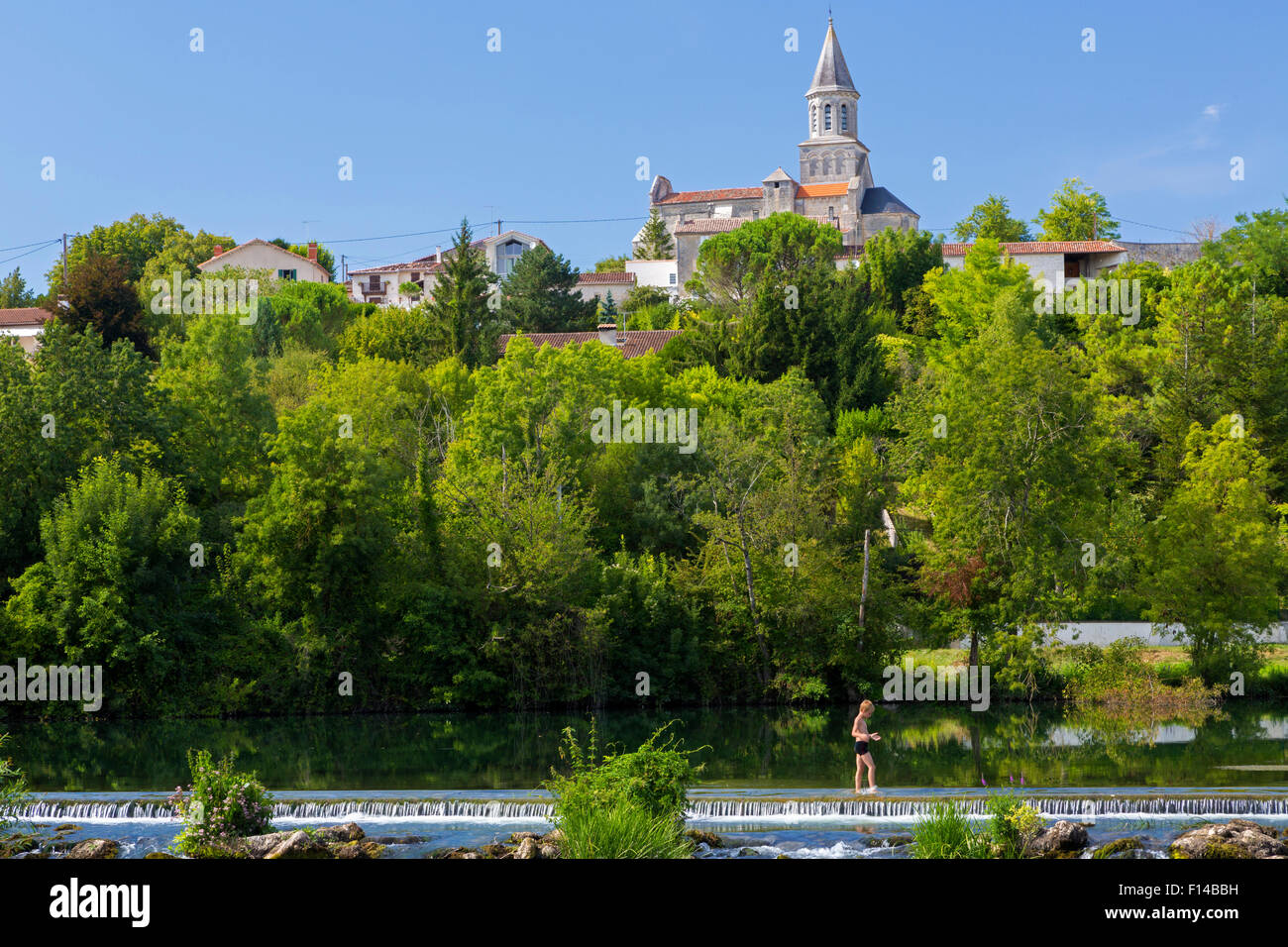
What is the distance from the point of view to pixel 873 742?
31266 mm

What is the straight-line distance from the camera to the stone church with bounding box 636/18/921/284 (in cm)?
14985

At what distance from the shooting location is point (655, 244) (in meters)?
136

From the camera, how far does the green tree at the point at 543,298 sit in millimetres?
82938

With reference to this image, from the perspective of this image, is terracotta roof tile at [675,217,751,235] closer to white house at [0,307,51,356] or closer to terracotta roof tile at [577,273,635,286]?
terracotta roof tile at [577,273,635,286]

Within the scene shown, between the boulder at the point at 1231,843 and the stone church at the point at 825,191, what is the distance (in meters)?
121

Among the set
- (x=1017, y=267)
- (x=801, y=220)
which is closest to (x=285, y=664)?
(x=1017, y=267)

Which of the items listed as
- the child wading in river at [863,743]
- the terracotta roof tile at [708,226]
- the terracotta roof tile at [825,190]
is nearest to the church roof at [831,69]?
the terracotta roof tile at [825,190]

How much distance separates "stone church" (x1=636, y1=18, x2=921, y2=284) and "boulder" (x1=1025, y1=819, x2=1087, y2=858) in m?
121

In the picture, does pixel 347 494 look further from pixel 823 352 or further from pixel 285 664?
pixel 823 352

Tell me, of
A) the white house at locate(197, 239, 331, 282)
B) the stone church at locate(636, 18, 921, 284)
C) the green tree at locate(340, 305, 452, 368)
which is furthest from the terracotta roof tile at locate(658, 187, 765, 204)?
the green tree at locate(340, 305, 452, 368)

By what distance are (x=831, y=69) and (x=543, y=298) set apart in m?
106

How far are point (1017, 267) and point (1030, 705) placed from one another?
108 ft

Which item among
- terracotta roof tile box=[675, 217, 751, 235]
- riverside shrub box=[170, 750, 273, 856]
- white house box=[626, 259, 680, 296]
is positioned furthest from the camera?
white house box=[626, 259, 680, 296]
